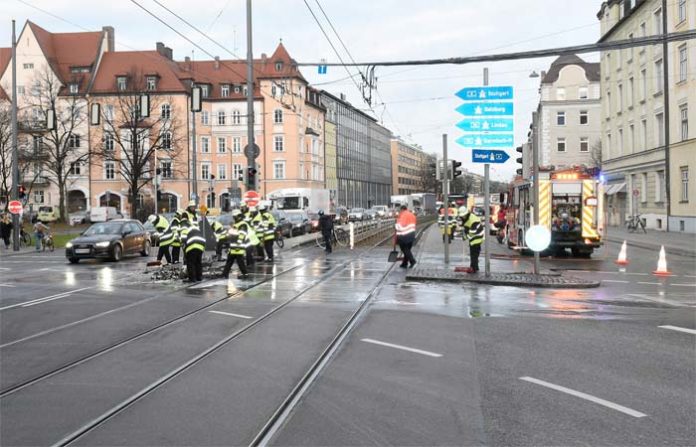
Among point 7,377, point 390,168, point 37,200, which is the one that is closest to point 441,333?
point 7,377

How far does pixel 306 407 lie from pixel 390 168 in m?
134

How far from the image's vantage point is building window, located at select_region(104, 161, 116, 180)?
74.2 metres

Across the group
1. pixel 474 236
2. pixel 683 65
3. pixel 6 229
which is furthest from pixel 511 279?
pixel 683 65

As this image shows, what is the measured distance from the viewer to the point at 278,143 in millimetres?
76875

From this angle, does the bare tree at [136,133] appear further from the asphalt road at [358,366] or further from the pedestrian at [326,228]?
the asphalt road at [358,366]

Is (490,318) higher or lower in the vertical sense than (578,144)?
lower

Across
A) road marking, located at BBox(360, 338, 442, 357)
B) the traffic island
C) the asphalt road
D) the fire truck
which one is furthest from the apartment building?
road marking, located at BBox(360, 338, 442, 357)

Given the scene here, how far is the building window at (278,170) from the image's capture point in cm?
7688

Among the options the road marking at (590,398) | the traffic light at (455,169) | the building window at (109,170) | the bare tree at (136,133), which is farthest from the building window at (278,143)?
the road marking at (590,398)

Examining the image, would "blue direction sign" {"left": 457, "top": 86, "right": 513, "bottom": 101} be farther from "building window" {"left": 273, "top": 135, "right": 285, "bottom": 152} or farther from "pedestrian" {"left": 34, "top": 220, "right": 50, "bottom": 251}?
"building window" {"left": 273, "top": 135, "right": 285, "bottom": 152}

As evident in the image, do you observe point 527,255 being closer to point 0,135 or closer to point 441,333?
point 441,333

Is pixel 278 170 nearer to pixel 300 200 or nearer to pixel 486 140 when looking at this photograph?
pixel 300 200

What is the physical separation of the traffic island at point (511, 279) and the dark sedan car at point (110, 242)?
10.9 meters

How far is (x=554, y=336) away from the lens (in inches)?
350
